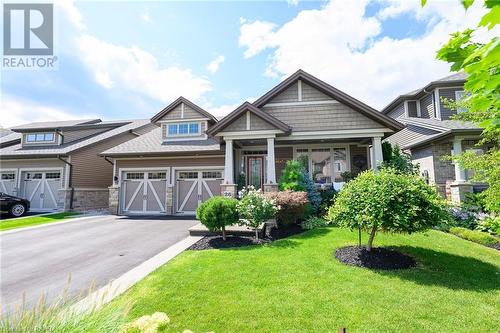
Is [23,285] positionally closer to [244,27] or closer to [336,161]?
[244,27]

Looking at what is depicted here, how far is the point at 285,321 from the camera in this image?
12.4 ft

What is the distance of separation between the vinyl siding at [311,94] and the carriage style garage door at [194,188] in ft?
20.7

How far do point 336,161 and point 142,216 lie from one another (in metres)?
11.6

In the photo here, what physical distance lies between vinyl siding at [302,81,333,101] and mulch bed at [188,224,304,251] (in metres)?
6.82

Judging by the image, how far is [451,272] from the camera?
18.6 ft

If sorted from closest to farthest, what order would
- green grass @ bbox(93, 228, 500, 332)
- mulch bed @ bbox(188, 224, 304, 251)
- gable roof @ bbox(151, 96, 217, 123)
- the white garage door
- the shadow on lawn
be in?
green grass @ bbox(93, 228, 500, 332) < the shadow on lawn < mulch bed @ bbox(188, 224, 304, 251) < gable roof @ bbox(151, 96, 217, 123) < the white garage door

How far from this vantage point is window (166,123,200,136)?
15.8m

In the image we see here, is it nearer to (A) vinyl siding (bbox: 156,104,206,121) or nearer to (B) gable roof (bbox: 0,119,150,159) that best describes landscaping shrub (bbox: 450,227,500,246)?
(A) vinyl siding (bbox: 156,104,206,121)

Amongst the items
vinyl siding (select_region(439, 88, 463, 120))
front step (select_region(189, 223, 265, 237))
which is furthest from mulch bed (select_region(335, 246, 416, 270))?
vinyl siding (select_region(439, 88, 463, 120))

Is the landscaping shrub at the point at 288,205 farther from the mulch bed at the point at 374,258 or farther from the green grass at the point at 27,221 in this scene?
the green grass at the point at 27,221

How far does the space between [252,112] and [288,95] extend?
2.50 metres

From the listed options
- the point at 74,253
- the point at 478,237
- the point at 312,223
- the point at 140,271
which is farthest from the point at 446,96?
the point at 74,253

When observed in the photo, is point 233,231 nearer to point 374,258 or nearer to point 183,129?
point 374,258

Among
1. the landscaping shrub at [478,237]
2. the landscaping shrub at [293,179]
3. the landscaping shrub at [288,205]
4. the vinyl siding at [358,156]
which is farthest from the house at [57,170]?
the landscaping shrub at [478,237]
